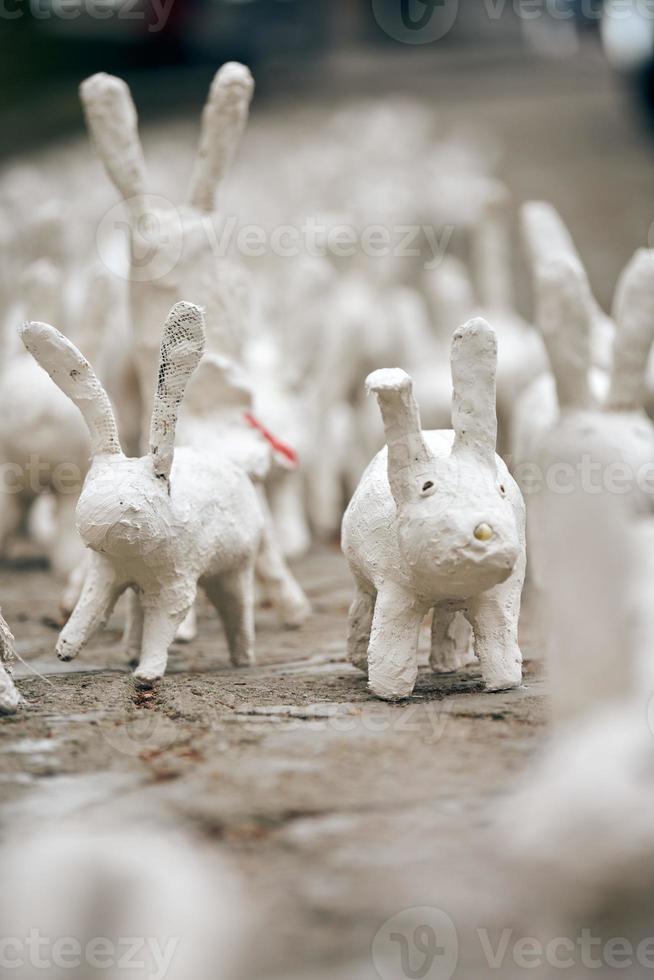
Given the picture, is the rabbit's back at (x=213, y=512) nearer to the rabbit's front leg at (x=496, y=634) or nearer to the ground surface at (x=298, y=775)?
the ground surface at (x=298, y=775)

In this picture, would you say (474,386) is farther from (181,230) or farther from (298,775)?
Answer: (181,230)

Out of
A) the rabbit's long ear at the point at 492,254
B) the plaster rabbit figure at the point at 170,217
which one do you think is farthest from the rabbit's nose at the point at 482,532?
the rabbit's long ear at the point at 492,254

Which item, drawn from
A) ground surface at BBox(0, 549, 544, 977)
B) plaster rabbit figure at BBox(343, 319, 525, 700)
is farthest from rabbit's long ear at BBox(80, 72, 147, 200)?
ground surface at BBox(0, 549, 544, 977)

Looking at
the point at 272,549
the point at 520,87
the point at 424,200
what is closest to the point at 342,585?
the point at 272,549

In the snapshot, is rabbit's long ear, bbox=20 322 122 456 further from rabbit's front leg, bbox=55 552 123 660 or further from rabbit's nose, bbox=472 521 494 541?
rabbit's nose, bbox=472 521 494 541

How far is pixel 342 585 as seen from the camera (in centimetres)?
486

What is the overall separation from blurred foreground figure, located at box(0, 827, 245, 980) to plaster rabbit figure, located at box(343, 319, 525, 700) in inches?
36.2

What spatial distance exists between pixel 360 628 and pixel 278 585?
35.8 inches

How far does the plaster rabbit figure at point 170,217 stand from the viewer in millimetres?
3961

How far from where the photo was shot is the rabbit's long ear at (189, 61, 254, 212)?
401 cm

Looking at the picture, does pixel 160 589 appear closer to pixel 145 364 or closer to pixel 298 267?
pixel 145 364

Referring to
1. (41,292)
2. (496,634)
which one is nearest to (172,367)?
(496,634)

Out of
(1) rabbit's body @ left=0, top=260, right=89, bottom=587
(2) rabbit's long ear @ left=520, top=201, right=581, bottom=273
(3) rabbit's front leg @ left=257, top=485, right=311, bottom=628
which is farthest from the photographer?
(1) rabbit's body @ left=0, top=260, right=89, bottom=587

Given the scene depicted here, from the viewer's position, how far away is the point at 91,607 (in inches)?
121
